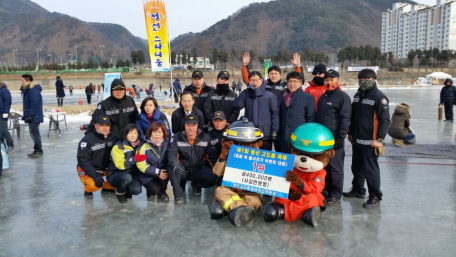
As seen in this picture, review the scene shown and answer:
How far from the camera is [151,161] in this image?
4.98m

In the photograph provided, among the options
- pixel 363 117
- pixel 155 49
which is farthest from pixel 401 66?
pixel 363 117

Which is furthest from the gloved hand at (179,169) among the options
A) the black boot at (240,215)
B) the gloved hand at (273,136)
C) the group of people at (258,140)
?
the gloved hand at (273,136)

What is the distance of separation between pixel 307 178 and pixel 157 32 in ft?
40.1

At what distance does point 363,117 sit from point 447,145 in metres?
5.41

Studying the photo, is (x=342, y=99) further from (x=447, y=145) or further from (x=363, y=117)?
(x=447, y=145)

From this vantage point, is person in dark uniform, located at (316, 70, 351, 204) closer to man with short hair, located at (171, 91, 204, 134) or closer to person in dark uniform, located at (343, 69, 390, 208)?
person in dark uniform, located at (343, 69, 390, 208)

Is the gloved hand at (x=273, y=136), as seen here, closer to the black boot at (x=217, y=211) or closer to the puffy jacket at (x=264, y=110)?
the puffy jacket at (x=264, y=110)

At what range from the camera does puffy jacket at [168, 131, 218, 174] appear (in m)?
5.08

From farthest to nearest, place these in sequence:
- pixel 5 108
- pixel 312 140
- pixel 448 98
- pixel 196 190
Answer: pixel 448 98, pixel 5 108, pixel 196 190, pixel 312 140

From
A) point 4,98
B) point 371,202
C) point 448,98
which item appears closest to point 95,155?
point 371,202

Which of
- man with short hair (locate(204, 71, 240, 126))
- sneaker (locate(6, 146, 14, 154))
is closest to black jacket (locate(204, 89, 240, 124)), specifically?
man with short hair (locate(204, 71, 240, 126))

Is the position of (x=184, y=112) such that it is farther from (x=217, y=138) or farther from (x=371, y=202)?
(x=371, y=202)

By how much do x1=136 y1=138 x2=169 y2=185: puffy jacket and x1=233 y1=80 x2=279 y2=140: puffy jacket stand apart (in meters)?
1.39

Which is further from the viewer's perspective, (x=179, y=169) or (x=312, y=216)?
(x=179, y=169)
